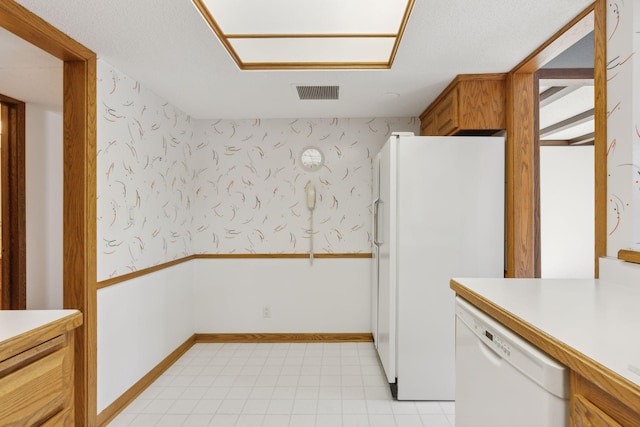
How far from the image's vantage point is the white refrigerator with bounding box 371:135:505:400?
90.3 inches

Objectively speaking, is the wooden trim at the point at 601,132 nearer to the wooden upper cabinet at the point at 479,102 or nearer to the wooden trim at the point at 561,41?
the wooden trim at the point at 561,41

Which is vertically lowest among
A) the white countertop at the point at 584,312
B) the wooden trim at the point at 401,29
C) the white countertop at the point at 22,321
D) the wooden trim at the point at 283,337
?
the wooden trim at the point at 283,337

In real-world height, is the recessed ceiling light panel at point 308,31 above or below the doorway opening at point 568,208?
above

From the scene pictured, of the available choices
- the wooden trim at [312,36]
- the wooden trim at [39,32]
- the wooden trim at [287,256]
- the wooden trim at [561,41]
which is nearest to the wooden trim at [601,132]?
the wooden trim at [561,41]

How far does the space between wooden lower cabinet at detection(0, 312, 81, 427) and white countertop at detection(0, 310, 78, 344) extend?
0.03 meters

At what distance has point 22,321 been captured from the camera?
1.05m

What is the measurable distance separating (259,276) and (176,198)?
1.07 meters

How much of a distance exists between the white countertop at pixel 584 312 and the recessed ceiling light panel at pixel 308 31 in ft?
Answer: 4.16

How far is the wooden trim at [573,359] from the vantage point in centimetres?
58

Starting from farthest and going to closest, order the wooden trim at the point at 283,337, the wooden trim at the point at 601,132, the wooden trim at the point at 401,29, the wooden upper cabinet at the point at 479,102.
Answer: the wooden trim at the point at 283,337, the wooden upper cabinet at the point at 479,102, the wooden trim at the point at 401,29, the wooden trim at the point at 601,132

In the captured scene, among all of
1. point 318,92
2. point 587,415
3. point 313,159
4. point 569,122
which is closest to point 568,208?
point 569,122

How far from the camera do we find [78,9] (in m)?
1.57

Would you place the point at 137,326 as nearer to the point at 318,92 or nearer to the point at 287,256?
the point at 287,256

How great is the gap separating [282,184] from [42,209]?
2.01 meters
